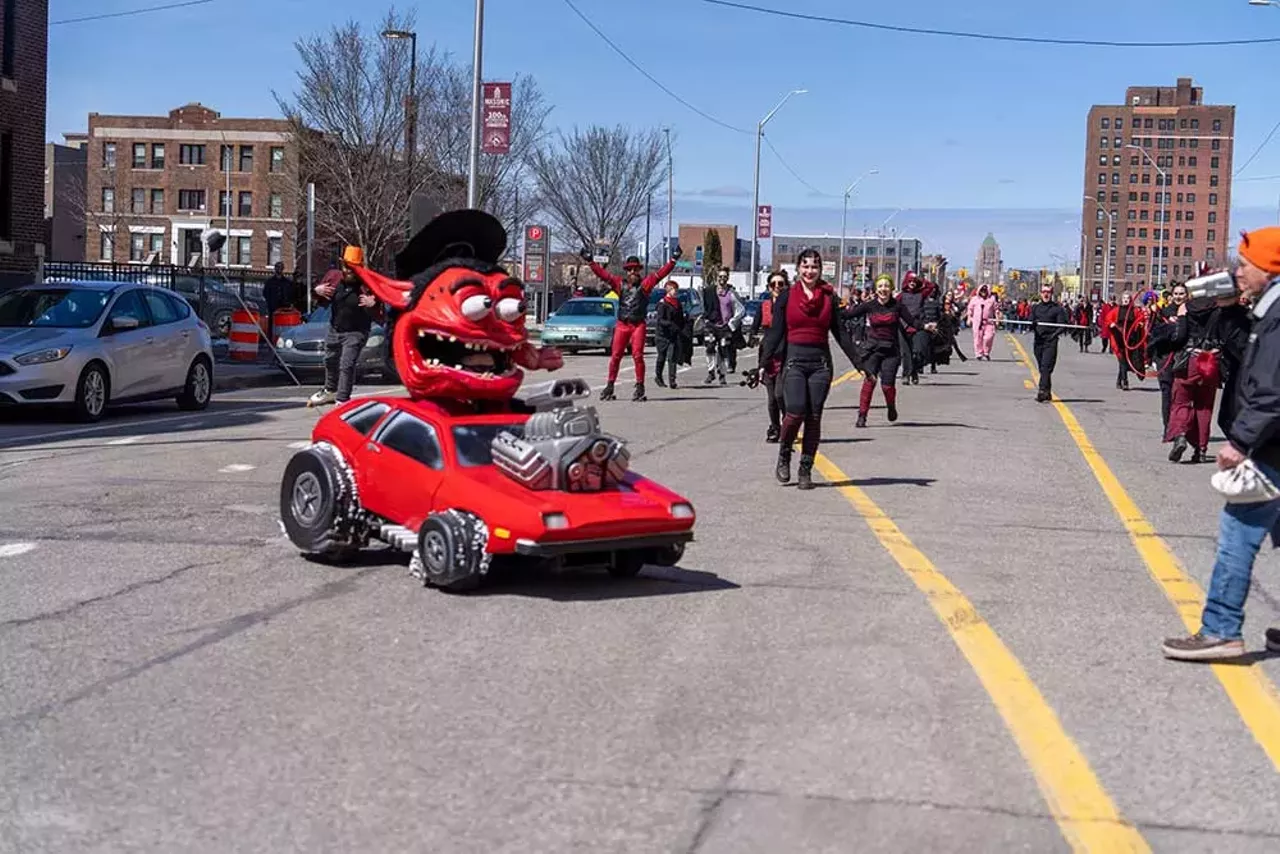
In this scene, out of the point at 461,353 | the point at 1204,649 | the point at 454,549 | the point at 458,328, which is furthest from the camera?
the point at 461,353

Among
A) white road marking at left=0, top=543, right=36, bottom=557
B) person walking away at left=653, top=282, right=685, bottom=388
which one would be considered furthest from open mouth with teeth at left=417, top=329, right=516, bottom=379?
person walking away at left=653, top=282, right=685, bottom=388

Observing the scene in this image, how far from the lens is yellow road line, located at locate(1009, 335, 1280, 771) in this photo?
5.80 meters

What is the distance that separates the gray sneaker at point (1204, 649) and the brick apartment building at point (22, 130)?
26.1 m

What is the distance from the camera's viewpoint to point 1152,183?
18100 cm

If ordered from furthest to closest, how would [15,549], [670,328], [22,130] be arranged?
1. [22,130]
2. [670,328]
3. [15,549]

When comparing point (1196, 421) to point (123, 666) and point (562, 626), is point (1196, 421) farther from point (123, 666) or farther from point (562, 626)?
point (123, 666)

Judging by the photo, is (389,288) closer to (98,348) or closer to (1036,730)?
(1036,730)

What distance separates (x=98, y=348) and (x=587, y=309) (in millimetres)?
21731

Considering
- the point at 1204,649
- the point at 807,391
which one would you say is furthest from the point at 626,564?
the point at 807,391

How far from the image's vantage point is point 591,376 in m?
28.2

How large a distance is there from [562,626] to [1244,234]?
3527 mm

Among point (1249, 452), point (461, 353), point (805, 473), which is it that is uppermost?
point (461, 353)

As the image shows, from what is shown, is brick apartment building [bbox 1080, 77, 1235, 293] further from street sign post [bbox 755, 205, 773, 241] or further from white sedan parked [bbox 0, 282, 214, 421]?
white sedan parked [bbox 0, 282, 214, 421]

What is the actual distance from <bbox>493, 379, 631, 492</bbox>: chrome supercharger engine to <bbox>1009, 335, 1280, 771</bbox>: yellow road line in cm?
297
